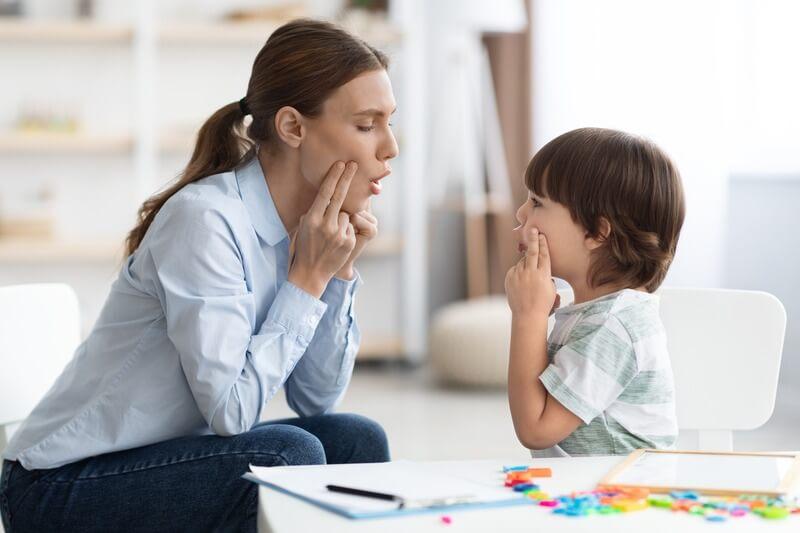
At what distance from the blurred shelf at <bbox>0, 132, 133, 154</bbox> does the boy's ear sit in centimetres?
341

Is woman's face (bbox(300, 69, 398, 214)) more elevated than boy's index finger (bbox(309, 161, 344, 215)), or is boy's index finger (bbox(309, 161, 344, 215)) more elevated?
woman's face (bbox(300, 69, 398, 214))

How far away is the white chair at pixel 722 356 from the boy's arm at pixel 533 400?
0.29 m

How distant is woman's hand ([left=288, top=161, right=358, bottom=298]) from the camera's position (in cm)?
155

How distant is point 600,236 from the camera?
1.47 metres

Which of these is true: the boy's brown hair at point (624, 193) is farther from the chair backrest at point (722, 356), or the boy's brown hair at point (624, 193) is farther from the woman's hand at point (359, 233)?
the woman's hand at point (359, 233)

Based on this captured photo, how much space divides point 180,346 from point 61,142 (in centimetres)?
331

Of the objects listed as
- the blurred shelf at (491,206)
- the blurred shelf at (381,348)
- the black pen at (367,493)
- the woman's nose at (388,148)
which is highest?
the woman's nose at (388,148)

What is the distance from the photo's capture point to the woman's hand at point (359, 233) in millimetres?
1701

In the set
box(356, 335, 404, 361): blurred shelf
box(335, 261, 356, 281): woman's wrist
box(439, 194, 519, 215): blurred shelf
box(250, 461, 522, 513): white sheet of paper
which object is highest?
box(335, 261, 356, 281): woman's wrist

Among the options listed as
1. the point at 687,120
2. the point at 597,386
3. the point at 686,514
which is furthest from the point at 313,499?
the point at 687,120

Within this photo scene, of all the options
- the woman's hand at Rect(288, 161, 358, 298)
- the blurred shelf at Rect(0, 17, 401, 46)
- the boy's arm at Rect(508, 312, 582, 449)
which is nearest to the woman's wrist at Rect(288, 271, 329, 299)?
the woman's hand at Rect(288, 161, 358, 298)

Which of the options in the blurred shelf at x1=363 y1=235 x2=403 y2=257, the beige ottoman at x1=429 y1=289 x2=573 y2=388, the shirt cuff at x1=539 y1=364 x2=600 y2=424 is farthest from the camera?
the blurred shelf at x1=363 y1=235 x2=403 y2=257

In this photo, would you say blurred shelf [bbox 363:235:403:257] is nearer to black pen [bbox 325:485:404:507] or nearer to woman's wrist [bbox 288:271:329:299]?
woman's wrist [bbox 288:271:329:299]

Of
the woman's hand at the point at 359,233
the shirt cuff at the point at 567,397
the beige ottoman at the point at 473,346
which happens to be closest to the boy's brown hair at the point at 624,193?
the shirt cuff at the point at 567,397
